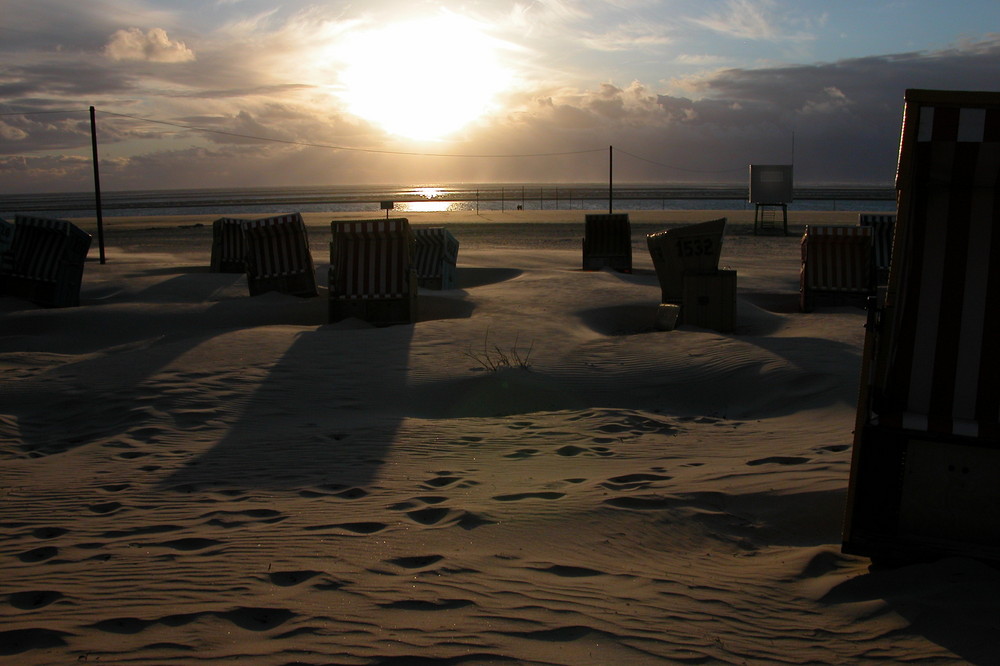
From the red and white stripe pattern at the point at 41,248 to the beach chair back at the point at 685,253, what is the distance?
34.0 feet

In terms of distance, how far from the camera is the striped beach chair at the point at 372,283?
40.5 feet

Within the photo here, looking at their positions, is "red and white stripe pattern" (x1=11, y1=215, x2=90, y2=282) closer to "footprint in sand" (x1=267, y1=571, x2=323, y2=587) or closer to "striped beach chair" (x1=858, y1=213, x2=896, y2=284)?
"footprint in sand" (x1=267, y1=571, x2=323, y2=587)

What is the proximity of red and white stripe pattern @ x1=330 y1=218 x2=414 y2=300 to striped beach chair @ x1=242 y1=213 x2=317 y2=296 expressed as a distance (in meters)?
2.48

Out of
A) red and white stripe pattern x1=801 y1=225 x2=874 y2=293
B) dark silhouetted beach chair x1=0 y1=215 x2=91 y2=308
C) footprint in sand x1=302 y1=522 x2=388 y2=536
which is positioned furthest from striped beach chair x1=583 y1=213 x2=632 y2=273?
footprint in sand x1=302 y1=522 x2=388 y2=536

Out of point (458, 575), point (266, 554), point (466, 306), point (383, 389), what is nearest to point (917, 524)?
point (458, 575)

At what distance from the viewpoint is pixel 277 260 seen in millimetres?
15188

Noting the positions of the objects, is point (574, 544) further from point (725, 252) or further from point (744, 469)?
point (725, 252)

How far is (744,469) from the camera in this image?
18.2 feet

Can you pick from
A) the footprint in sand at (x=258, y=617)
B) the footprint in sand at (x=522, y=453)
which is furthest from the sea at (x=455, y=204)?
the footprint in sand at (x=258, y=617)

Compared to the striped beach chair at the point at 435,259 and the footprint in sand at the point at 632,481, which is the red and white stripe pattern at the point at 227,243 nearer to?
the striped beach chair at the point at 435,259

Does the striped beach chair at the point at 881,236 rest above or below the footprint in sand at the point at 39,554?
above

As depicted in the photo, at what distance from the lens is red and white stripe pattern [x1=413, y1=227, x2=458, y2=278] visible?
1711 centimetres

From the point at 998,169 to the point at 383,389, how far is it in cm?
568

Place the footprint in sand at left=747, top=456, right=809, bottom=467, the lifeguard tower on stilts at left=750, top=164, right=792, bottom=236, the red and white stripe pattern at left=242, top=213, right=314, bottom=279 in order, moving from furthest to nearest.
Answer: the lifeguard tower on stilts at left=750, top=164, right=792, bottom=236
the red and white stripe pattern at left=242, top=213, right=314, bottom=279
the footprint in sand at left=747, top=456, right=809, bottom=467
